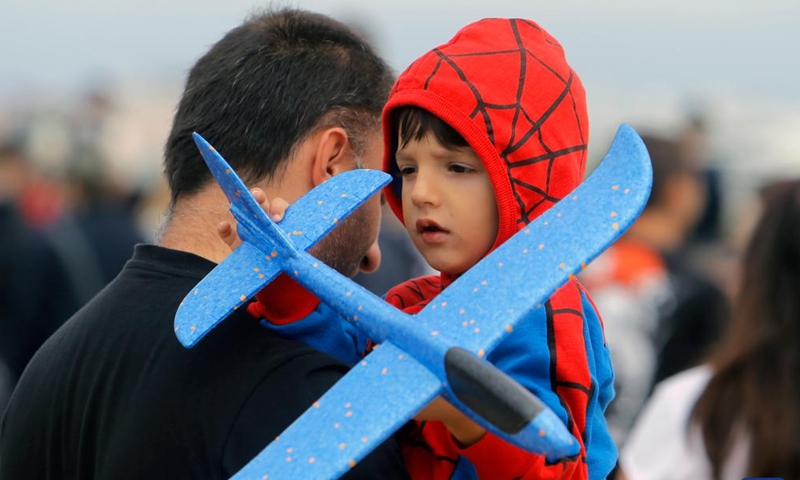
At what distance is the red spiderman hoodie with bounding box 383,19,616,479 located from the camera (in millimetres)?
2020

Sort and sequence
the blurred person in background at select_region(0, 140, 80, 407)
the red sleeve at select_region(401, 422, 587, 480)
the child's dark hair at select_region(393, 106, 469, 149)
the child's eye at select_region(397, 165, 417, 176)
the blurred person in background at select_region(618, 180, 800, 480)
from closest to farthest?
the red sleeve at select_region(401, 422, 587, 480), the child's dark hair at select_region(393, 106, 469, 149), the child's eye at select_region(397, 165, 417, 176), the blurred person in background at select_region(618, 180, 800, 480), the blurred person in background at select_region(0, 140, 80, 407)

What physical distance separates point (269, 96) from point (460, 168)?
0.46 metres

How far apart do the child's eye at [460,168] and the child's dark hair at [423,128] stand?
2.0 inches

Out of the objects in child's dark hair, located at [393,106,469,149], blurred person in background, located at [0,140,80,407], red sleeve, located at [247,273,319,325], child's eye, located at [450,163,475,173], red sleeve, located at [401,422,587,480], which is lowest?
blurred person in background, located at [0,140,80,407]

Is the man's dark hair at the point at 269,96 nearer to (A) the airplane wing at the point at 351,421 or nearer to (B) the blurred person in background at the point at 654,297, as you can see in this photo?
(A) the airplane wing at the point at 351,421

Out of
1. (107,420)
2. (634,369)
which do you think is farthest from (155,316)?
(634,369)

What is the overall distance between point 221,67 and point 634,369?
9.22 ft

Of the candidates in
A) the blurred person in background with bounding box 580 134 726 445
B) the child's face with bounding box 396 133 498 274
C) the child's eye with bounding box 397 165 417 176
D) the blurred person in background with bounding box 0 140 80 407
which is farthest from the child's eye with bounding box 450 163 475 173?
the blurred person in background with bounding box 0 140 80 407

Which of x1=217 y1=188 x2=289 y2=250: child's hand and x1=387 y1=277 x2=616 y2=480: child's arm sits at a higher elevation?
x1=217 y1=188 x2=289 y2=250: child's hand

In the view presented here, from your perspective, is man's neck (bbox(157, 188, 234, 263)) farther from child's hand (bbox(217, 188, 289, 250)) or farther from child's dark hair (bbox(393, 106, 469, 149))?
child's dark hair (bbox(393, 106, 469, 149))

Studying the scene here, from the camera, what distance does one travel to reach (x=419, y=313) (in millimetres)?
1767

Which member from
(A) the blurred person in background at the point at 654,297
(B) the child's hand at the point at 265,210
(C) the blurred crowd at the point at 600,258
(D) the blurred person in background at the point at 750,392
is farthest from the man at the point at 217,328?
(A) the blurred person in background at the point at 654,297

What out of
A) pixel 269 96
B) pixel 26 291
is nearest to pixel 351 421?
pixel 269 96

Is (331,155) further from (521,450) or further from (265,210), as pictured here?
(521,450)
